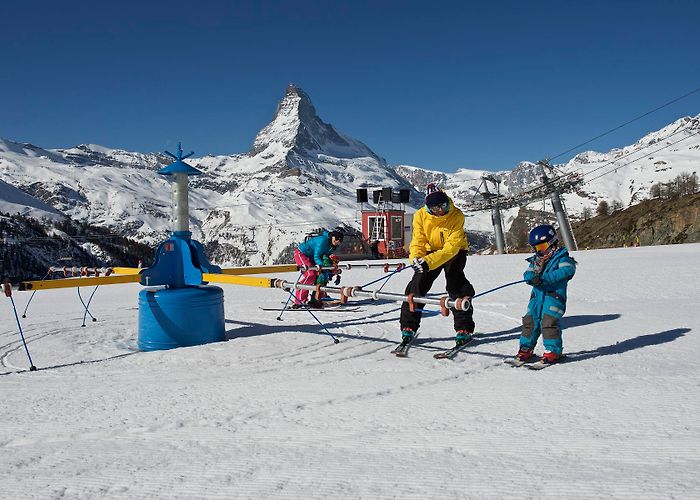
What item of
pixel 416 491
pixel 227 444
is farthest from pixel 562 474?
pixel 227 444

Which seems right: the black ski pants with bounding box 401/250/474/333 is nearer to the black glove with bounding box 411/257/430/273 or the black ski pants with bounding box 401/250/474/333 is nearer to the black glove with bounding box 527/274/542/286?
the black glove with bounding box 411/257/430/273

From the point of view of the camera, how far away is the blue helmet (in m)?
5.34

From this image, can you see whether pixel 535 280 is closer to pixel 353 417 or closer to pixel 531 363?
pixel 531 363

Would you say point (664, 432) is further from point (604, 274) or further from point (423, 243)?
point (604, 274)

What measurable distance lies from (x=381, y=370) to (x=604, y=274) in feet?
34.1

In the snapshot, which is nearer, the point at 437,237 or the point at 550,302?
the point at 550,302

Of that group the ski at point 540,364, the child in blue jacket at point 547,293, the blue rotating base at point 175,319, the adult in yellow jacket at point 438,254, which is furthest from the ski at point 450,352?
the blue rotating base at point 175,319

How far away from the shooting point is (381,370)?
206 inches

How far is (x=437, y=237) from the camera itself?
6.18 metres

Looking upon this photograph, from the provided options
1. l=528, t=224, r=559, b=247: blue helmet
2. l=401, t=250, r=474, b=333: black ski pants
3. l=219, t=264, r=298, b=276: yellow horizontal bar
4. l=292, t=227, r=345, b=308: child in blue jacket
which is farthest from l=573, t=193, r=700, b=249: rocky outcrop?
l=528, t=224, r=559, b=247: blue helmet

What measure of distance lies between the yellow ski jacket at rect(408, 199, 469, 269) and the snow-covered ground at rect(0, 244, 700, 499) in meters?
1.09

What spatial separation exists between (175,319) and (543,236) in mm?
4324

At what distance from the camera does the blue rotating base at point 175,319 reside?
21.2 ft

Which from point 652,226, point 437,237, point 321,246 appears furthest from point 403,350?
point 652,226
